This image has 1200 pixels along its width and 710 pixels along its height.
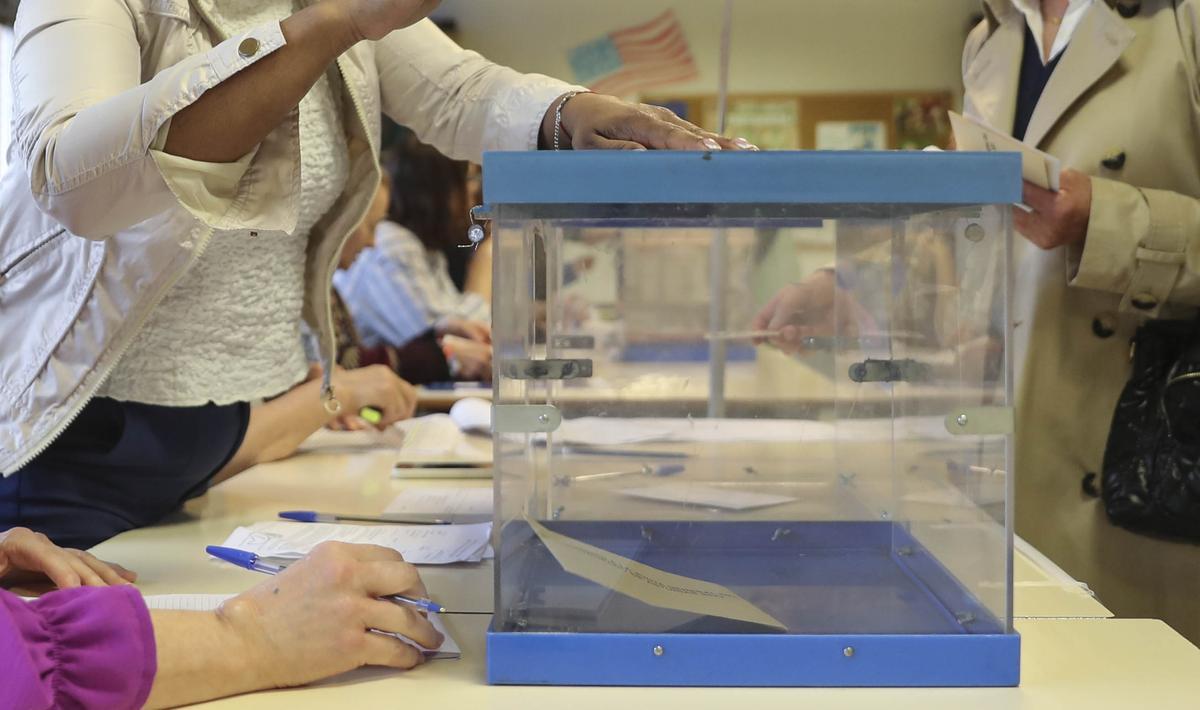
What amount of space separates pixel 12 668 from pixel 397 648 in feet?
0.85

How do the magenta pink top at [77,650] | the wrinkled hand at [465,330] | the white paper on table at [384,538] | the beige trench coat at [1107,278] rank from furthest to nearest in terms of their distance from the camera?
the wrinkled hand at [465,330] → the beige trench coat at [1107,278] → the white paper on table at [384,538] → the magenta pink top at [77,650]

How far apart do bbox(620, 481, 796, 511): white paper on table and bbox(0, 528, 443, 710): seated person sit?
255mm

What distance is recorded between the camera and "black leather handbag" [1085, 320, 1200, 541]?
140 centimetres

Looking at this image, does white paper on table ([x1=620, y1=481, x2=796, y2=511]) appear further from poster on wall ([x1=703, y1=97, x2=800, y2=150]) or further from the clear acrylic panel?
poster on wall ([x1=703, y1=97, x2=800, y2=150])

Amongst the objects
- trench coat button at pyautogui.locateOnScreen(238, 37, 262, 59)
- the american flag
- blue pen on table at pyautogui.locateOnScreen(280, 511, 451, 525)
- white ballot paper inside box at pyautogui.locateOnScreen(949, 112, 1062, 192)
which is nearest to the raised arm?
trench coat button at pyautogui.locateOnScreen(238, 37, 262, 59)

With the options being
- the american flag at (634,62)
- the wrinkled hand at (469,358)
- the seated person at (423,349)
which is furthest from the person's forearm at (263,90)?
the wrinkled hand at (469,358)

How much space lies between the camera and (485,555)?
3.75 ft

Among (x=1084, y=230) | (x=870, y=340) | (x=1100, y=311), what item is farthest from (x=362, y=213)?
(x=1100, y=311)

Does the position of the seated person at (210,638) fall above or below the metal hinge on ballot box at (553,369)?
below

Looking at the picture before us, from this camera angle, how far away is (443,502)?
4.74 ft

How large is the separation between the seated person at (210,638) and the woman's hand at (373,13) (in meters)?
0.44

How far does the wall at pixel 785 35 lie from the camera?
586 centimetres

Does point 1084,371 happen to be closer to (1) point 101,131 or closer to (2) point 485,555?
(2) point 485,555

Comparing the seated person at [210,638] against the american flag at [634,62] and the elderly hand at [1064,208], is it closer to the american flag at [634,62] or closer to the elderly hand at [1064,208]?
the elderly hand at [1064,208]
